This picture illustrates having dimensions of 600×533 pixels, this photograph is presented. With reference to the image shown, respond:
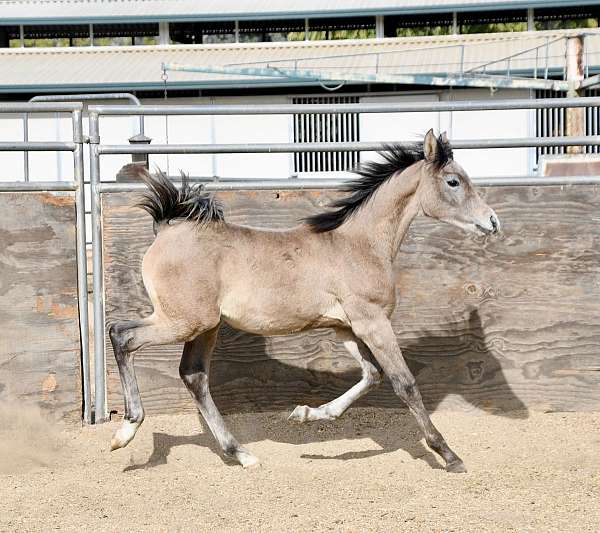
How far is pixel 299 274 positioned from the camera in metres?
5.35

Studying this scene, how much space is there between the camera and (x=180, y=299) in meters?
5.13

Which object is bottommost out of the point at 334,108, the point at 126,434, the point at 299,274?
the point at 126,434

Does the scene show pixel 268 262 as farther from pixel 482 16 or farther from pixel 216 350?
pixel 482 16

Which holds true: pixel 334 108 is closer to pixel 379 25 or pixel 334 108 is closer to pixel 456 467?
pixel 456 467

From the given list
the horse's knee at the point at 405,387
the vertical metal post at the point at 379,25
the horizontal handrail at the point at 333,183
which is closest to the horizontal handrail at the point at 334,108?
the horizontal handrail at the point at 333,183

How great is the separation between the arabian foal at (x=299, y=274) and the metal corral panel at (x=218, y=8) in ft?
61.2

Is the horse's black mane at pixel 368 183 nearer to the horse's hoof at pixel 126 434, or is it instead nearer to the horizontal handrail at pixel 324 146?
the horizontal handrail at pixel 324 146

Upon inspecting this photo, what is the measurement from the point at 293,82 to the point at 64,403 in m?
13.8

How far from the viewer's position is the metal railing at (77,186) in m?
6.17

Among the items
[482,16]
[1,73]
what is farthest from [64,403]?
[482,16]

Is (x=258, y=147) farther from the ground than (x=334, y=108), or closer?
closer

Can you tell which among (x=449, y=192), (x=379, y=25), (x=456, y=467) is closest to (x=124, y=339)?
(x=456, y=467)

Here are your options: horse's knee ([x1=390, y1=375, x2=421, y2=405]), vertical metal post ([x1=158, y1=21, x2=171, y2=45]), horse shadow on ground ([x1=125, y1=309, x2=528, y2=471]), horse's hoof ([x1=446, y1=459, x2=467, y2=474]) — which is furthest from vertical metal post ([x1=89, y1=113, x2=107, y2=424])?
vertical metal post ([x1=158, y1=21, x2=171, y2=45])

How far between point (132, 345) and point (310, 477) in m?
1.26
